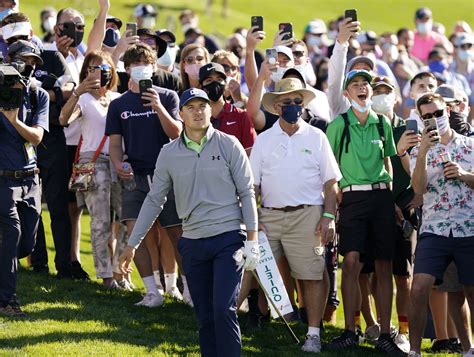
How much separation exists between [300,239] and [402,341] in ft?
5.70

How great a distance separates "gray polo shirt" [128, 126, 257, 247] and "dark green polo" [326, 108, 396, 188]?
2105mm

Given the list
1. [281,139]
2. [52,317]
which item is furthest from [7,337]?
[281,139]

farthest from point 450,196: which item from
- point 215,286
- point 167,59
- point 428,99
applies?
point 167,59

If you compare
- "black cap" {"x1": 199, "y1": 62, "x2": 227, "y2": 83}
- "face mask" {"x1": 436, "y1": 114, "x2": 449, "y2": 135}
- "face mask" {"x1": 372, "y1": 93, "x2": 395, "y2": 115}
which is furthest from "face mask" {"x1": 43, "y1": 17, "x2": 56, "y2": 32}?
"face mask" {"x1": 436, "y1": 114, "x2": 449, "y2": 135}

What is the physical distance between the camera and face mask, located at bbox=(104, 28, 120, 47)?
48.8ft

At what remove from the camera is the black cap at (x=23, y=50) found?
11.7 meters

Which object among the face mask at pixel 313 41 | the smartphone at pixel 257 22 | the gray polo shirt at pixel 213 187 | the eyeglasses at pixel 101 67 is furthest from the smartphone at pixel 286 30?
the face mask at pixel 313 41

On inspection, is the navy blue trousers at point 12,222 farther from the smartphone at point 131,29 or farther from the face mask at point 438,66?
the face mask at point 438,66

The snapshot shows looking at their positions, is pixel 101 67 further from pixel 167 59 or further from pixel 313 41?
pixel 313 41

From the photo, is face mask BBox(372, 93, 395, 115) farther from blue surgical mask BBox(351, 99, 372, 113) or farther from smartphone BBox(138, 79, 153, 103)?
smartphone BBox(138, 79, 153, 103)

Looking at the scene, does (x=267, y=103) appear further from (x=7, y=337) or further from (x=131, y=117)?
(x=7, y=337)

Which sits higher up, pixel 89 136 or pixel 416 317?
pixel 89 136

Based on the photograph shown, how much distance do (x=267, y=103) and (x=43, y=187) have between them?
3.25 metres

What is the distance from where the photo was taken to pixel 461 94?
12.4m
